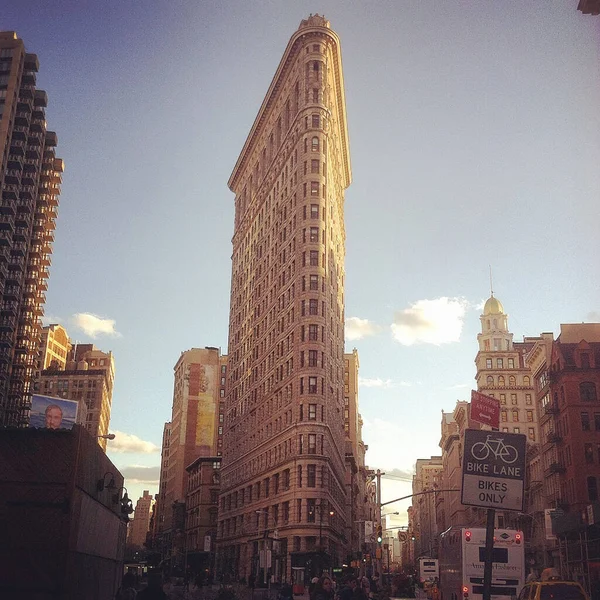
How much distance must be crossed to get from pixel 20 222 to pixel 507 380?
303 feet

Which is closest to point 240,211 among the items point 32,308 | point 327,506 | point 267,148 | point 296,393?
point 267,148

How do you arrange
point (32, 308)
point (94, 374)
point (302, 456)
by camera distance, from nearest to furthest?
point (302, 456) → point (32, 308) → point (94, 374)

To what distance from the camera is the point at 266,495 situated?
89.2 m

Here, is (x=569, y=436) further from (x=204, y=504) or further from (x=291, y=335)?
(x=204, y=504)

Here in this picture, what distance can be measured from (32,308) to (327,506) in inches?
2218

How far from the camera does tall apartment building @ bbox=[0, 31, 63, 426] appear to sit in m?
102

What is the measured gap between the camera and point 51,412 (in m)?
62.1

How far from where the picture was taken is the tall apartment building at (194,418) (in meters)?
172

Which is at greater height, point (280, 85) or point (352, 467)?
point (280, 85)

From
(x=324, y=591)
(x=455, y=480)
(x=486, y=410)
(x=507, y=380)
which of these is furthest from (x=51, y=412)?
(x=455, y=480)

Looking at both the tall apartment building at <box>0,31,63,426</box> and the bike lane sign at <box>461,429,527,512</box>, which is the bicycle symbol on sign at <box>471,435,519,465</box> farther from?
the tall apartment building at <box>0,31,63,426</box>

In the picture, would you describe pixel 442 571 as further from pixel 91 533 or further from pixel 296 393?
pixel 296 393

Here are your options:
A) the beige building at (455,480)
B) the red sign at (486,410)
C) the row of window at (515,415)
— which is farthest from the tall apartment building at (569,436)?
the row of window at (515,415)

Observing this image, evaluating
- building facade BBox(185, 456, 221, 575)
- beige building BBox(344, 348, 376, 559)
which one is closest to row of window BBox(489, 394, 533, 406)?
beige building BBox(344, 348, 376, 559)
